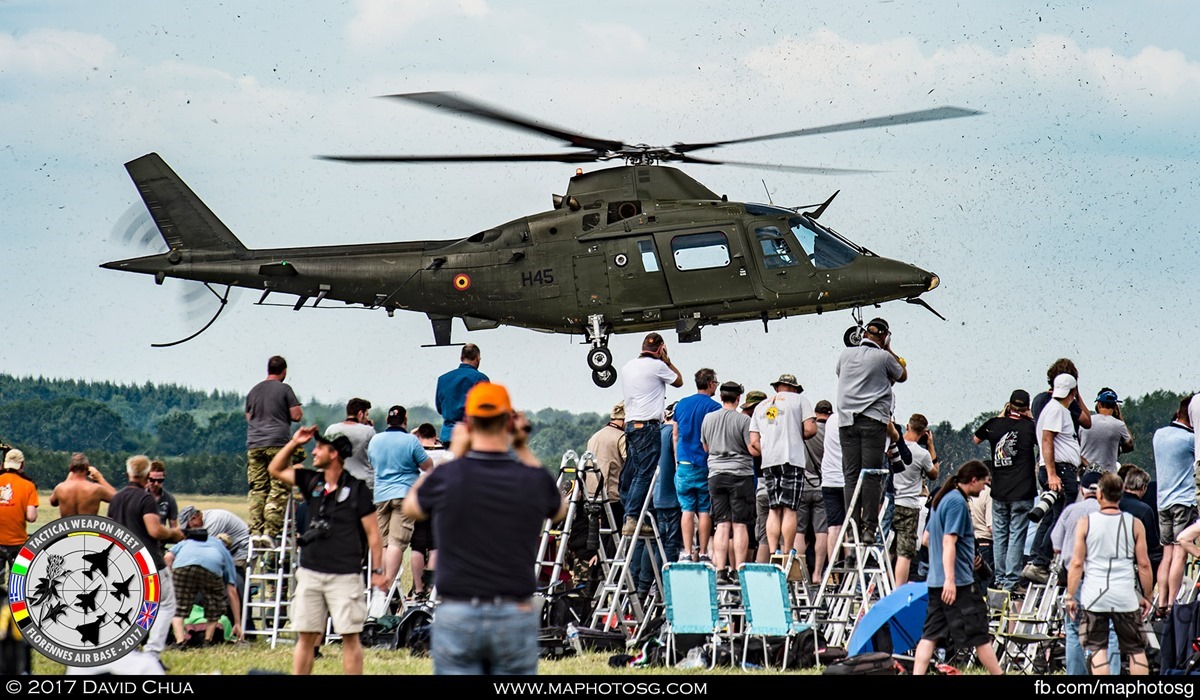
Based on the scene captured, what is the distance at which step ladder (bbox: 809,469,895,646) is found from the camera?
434 inches

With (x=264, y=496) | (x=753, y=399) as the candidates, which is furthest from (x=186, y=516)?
(x=753, y=399)

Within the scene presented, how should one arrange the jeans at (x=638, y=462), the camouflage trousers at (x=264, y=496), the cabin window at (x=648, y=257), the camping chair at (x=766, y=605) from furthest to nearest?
the cabin window at (x=648, y=257)
the camouflage trousers at (x=264, y=496)
the jeans at (x=638, y=462)
the camping chair at (x=766, y=605)

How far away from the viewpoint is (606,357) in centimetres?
1853

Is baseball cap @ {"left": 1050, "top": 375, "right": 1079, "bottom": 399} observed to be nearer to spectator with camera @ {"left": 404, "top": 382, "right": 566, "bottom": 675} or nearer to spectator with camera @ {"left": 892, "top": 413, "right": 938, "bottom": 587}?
Answer: spectator with camera @ {"left": 892, "top": 413, "right": 938, "bottom": 587}

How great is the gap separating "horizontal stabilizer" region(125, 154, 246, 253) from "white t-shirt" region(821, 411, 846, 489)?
9.78 m

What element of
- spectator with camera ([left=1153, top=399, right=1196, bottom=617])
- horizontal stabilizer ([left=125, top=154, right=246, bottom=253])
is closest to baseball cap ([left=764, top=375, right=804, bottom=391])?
spectator with camera ([left=1153, top=399, right=1196, bottom=617])

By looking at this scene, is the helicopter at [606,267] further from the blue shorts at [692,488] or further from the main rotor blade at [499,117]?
the blue shorts at [692,488]

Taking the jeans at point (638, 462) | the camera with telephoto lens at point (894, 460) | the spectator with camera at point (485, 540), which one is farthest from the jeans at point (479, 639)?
the camera with telephoto lens at point (894, 460)

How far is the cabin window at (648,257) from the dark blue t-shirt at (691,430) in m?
5.78

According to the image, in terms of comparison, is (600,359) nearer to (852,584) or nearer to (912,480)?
(912,480)

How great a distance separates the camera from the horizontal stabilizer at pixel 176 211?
1925 cm

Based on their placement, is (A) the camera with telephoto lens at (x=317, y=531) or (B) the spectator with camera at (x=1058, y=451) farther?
(B) the spectator with camera at (x=1058, y=451)
